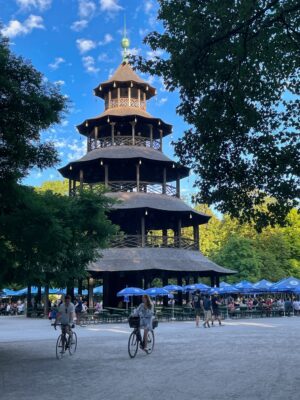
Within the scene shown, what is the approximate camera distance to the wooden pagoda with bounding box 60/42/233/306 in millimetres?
39031

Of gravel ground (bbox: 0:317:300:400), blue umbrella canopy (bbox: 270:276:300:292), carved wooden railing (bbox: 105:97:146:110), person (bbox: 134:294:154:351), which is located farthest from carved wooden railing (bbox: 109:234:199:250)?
person (bbox: 134:294:154:351)

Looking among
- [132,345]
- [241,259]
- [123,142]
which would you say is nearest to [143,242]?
[123,142]

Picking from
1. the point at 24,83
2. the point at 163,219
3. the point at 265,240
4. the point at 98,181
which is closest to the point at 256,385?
the point at 24,83

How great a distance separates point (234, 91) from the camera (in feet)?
37.9

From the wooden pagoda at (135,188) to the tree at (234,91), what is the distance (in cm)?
2461

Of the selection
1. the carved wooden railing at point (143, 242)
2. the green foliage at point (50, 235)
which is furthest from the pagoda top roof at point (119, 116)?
the green foliage at point (50, 235)

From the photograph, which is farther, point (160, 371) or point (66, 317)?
point (66, 317)

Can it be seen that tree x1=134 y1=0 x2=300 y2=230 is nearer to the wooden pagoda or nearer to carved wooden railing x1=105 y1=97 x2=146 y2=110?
the wooden pagoda

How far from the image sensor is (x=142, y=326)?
15.6 meters

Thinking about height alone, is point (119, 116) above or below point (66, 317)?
above

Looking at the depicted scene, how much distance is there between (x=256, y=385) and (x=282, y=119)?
20.4 feet

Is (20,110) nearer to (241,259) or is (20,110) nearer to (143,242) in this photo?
(143,242)

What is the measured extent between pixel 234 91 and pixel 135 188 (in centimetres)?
3326

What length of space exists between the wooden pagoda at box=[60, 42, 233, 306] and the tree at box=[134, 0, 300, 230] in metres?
24.6
